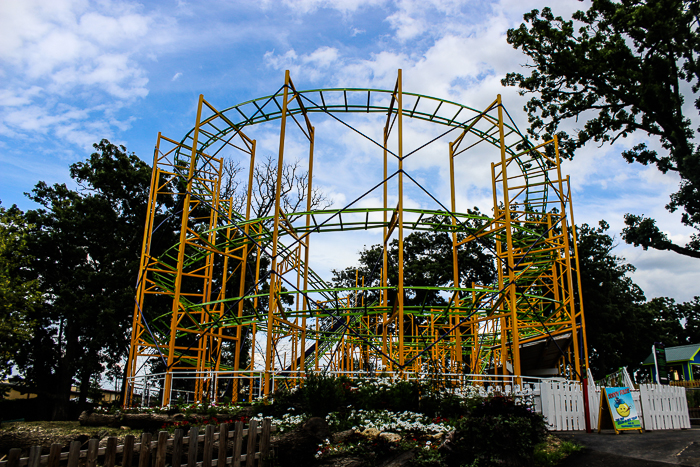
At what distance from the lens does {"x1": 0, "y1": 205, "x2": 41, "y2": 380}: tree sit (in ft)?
73.6

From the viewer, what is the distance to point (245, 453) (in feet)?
24.4

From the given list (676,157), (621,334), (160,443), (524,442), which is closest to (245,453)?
(160,443)

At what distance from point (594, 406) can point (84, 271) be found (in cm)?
2343

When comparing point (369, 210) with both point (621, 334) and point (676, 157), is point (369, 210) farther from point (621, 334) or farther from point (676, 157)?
point (621, 334)

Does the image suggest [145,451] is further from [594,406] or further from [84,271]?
[84,271]

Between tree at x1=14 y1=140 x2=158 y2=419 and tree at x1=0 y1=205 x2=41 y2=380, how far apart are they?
61 centimetres

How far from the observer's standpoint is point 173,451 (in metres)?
6.45

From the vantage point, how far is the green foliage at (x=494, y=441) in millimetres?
6945

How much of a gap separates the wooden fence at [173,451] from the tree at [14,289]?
19618 millimetres

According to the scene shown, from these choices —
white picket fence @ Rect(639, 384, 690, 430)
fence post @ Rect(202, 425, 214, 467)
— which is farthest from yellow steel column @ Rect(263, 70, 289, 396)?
white picket fence @ Rect(639, 384, 690, 430)

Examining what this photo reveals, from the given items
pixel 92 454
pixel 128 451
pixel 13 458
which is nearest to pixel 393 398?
pixel 128 451

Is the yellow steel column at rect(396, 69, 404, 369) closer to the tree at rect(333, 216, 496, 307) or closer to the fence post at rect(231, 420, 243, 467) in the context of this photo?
the fence post at rect(231, 420, 243, 467)

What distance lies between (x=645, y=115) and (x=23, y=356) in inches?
1274

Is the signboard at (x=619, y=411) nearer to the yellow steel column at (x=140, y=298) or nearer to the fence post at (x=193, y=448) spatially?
the fence post at (x=193, y=448)
